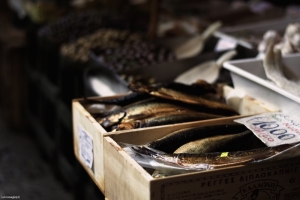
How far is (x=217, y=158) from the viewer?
53.4 inches

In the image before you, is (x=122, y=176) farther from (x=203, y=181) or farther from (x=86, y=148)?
(x=86, y=148)

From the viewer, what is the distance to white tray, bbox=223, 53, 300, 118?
168 cm

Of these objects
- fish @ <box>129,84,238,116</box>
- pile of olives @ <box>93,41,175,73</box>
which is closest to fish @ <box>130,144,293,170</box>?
fish @ <box>129,84,238,116</box>

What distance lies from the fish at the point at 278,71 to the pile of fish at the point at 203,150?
35 cm

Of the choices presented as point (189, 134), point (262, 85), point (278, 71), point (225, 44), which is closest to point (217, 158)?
point (189, 134)

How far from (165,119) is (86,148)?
1.11 ft

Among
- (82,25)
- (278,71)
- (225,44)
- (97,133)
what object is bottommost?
(97,133)

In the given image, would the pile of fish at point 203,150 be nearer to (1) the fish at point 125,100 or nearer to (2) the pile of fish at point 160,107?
(2) the pile of fish at point 160,107

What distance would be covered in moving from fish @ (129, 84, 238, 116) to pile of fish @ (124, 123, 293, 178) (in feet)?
0.77

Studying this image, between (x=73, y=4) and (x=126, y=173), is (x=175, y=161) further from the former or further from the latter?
(x=73, y=4)

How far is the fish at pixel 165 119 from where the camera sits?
1678 millimetres

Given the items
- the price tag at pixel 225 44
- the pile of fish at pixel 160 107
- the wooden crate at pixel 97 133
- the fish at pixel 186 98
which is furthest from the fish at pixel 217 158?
the price tag at pixel 225 44

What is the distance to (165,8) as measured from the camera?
4406 millimetres

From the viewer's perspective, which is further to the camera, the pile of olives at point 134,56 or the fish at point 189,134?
the pile of olives at point 134,56
